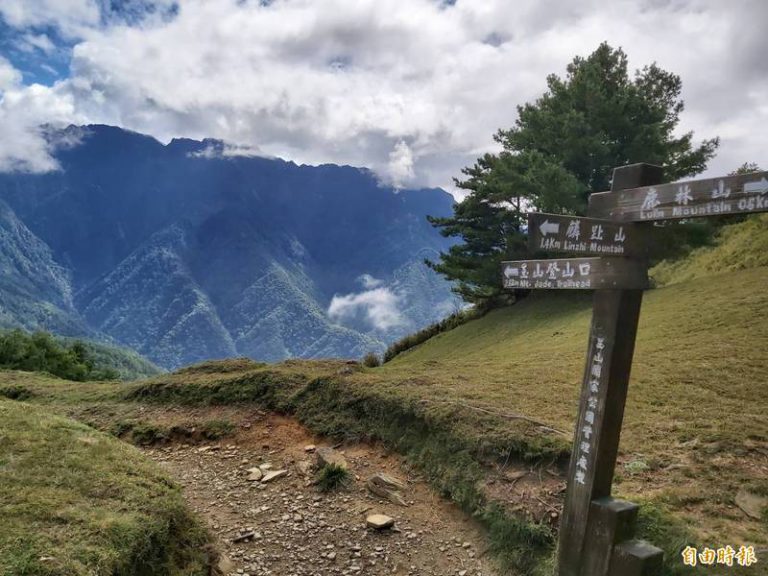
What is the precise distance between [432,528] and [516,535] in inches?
38.9

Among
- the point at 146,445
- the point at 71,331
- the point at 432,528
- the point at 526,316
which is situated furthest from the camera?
the point at 71,331

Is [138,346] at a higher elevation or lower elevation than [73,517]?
lower

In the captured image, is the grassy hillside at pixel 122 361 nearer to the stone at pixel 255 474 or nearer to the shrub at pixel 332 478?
the stone at pixel 255 474

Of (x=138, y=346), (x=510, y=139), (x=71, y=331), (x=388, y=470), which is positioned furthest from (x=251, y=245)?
(x=388, y=470)

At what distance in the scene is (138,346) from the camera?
541ft

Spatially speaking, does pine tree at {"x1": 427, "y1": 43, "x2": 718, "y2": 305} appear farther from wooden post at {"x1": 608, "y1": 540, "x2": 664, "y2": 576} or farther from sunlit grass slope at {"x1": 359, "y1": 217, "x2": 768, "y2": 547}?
wooden post at {"x1": 608, "y1": 540, "x2": 664, "y2": 576}

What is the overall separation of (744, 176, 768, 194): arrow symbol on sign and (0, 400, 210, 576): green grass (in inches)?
196

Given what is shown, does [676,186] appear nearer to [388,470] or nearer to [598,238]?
[598,238]

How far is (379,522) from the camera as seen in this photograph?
541 cm

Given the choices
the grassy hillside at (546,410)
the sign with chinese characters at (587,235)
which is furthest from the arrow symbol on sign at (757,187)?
the grassy hillside at (546,410)

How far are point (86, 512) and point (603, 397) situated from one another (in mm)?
4252

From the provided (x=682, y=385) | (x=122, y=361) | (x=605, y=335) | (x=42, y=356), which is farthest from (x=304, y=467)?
(x=122, y=361)

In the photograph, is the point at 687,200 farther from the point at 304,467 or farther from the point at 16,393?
the point at 16,393

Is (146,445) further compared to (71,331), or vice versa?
(71,331)
